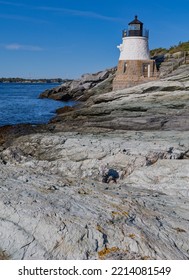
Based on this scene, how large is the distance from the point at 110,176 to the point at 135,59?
99.7 feet

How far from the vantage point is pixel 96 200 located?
23.7 feet

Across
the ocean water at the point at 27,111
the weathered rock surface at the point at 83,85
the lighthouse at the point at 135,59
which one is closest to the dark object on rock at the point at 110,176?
the ocean water at the point at 27,111

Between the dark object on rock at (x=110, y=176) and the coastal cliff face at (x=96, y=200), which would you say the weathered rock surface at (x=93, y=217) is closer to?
the coastal cliff face at (x=96, y=200)

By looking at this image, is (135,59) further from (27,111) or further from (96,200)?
(96,200)

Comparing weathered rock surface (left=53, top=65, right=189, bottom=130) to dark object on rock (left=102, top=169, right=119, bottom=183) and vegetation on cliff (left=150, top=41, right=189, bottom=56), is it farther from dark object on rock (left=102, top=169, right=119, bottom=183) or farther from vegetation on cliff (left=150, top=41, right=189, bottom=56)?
vegetation on cliff (left=150, top=41, right=189, bottom=56)

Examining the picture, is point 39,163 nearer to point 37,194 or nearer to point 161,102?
point 37,194

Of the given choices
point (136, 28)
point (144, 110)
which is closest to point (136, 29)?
point (136, 28)

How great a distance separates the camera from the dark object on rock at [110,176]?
11.4 metres

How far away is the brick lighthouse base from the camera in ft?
129

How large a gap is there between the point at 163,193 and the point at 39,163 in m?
5.93

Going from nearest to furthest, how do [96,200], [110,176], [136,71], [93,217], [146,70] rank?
[93,217]
[96,200]
[110,176]
[136,71]
[146,70]

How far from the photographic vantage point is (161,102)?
80.7 feet

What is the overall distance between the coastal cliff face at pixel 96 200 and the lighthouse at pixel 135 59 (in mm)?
24610

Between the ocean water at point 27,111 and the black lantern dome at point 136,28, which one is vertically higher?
the black lantern dome at point 136,28
